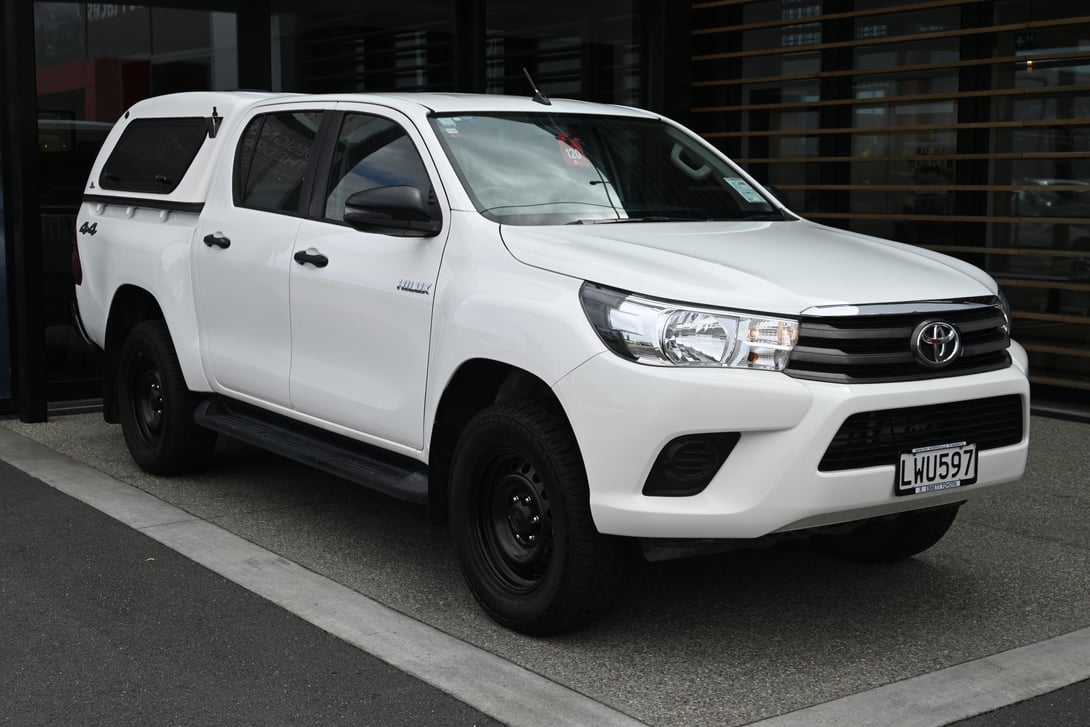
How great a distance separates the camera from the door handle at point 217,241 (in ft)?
20.4

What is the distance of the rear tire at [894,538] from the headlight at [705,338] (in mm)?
1322

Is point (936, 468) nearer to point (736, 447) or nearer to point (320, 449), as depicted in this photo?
point (736, 447)

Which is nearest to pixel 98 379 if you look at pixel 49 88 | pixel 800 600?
pixel 49 88

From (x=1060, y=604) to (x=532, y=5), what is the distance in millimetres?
7371

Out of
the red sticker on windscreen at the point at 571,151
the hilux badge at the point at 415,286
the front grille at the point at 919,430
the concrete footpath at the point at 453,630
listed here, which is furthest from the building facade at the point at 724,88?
the front grille at the point at 919,430

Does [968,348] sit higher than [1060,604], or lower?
higher

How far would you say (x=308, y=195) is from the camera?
19.1ft

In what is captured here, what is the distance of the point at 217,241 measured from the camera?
626 centimetres

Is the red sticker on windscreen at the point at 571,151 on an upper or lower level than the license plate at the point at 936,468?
upper

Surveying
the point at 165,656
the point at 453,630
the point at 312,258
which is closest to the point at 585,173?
the point at 312,258

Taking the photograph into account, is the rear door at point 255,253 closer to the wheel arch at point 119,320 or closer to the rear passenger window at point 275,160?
the rear passenger window at point 275,160

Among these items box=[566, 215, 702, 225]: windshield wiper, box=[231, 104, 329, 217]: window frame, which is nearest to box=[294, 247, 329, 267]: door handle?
box=[231, 104, 329, 217]: window frame

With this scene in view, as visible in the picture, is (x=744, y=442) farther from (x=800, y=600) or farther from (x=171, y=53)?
(x=171, y=53)

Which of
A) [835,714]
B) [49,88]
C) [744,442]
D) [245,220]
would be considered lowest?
[835,714]
